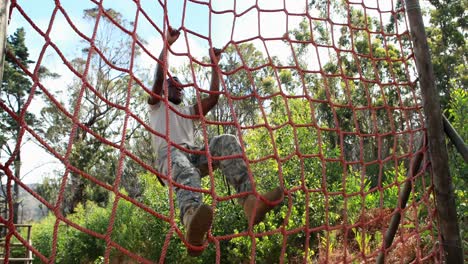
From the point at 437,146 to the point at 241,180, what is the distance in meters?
0.87

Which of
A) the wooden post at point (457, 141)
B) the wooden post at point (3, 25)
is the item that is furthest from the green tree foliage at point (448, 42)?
the wooden post at point (3, 25)

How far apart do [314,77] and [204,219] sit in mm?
13169

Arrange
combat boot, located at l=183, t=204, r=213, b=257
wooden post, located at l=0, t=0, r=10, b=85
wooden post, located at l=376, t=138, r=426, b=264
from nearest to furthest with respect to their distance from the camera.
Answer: wooden post, located at l=0, t=0, r=10, b=85 < combat boot, located at l=183, t=204, r=213, b=257 < wooden post, located at l=376, t=138, r=426, b=264

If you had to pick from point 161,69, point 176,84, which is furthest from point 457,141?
point 161,69

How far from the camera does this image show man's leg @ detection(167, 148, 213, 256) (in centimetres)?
160

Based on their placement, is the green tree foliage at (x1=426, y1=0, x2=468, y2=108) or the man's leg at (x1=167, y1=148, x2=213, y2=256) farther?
the green tree foliage at (x1=426, y1=0, x2=468, y2=108)

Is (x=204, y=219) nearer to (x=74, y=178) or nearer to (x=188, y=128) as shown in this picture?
(x=188, y=128)

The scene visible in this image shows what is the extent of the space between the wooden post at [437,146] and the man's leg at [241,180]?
767mm

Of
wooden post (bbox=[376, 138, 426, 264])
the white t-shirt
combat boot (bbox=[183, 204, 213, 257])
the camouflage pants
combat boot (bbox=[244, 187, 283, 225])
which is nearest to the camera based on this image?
combat boot (bbox=[183, 204, 213, 257])

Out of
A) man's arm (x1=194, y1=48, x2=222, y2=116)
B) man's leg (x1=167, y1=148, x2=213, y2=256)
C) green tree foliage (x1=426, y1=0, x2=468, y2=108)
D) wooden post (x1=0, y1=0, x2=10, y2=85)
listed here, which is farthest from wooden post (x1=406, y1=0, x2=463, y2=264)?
green tree foliage (x1=426, y1=0, x2=468, y2=108)

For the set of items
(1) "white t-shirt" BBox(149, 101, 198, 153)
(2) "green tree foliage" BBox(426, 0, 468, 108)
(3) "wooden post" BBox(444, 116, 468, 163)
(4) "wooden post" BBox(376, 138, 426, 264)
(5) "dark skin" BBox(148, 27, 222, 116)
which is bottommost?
(4) "wooden post" BBox(376, 138, 426, 264)

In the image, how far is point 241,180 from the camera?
6.56 ft

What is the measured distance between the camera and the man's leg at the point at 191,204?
160 cm

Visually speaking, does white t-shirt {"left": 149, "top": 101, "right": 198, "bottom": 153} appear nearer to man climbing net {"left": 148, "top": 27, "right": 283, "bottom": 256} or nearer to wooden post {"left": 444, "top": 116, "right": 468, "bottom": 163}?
man climbing net {"left": 148, "top": 27, "right": 283, "bottom": 256}
